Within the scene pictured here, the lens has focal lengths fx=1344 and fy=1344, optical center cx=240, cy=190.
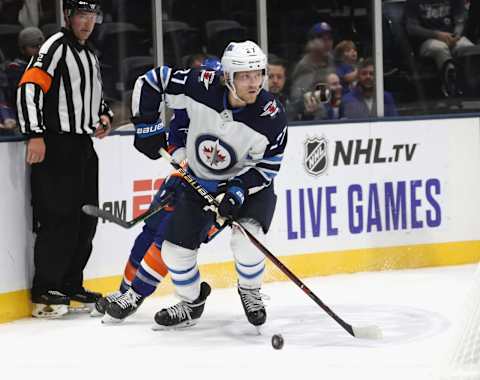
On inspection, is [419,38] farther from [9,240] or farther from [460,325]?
[460,325]

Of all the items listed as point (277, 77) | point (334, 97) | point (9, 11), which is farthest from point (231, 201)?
point (334, 97)

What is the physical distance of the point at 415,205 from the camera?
6547mm

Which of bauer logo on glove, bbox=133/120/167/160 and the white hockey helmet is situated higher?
the white hockey helmet

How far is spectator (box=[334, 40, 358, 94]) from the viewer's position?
678 centimetres

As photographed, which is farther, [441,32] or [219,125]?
[441,32]

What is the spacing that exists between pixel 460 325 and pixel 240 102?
54.5 inches

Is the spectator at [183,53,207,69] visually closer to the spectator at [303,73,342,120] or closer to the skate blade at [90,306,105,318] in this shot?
the spectator at [303,73,342,120]

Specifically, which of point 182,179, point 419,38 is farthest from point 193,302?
point 419,38

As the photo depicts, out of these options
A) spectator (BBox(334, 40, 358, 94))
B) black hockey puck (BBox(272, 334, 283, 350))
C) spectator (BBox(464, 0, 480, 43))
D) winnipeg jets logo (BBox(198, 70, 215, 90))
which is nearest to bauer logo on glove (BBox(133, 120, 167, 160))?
winnipeg jets logo (BBox(198, 70, 215, 90))

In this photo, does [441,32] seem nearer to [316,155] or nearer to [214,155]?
[316,155]

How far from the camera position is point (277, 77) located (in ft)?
21.6

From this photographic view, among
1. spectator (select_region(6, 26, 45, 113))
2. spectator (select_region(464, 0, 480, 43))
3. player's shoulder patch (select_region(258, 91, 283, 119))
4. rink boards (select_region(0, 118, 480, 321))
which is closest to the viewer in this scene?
player's shoulder patch (select_region(258, 91, 283, 119))

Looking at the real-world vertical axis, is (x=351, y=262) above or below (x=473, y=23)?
below

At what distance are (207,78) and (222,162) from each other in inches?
12.4
